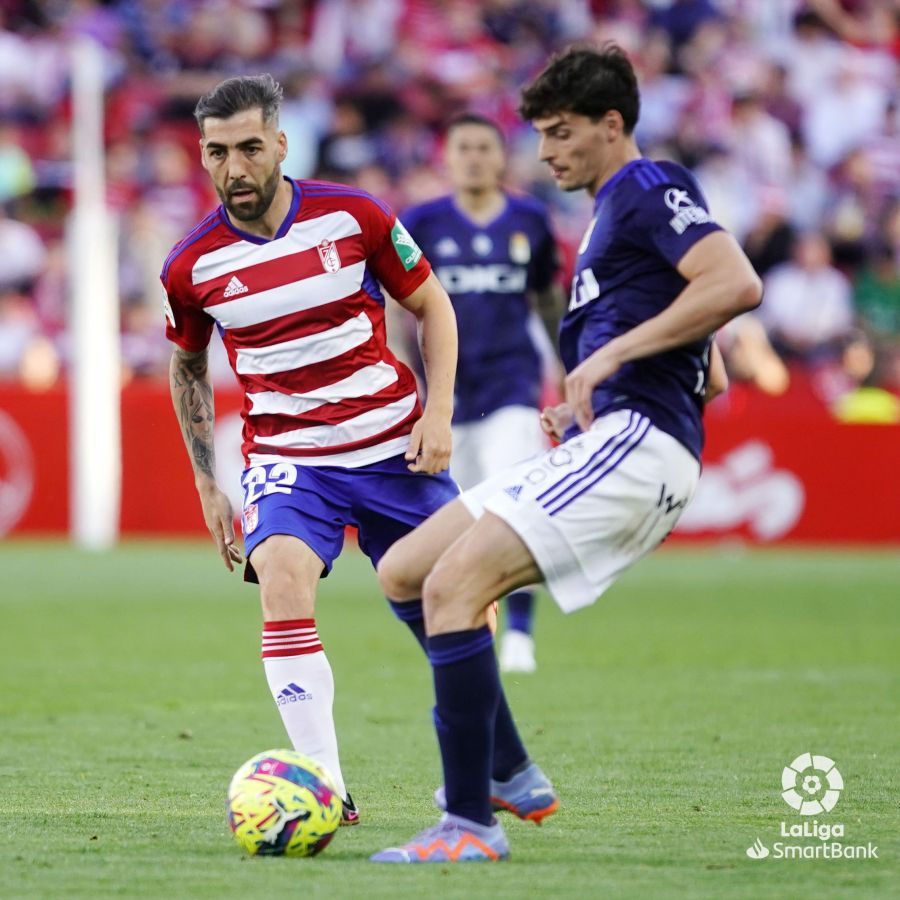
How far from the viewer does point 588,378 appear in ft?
16.1

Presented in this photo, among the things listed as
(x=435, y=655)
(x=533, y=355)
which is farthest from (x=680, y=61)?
(x=435, y=655)

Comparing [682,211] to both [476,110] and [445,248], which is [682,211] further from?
[476,110]

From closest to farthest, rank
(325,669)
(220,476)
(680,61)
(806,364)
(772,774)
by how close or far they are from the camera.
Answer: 1. (325,669)
2. (772,774)
3. (220,476)
4. (806,364)
5. (680,61)

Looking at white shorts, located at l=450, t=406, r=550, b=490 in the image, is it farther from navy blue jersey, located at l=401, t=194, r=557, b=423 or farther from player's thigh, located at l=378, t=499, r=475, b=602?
player's thigh, located at l=378, t=499, r=475, b=602

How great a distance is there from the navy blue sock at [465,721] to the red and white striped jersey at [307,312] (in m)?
1.21

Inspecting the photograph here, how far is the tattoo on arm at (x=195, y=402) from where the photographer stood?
623cm

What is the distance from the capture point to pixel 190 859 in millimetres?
4977

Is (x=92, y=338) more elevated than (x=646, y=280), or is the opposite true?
(x=92, y=338)

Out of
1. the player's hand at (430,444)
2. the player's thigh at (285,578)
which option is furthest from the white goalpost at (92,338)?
the player's thigh at (285,578)

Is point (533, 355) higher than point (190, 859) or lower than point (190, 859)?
higher

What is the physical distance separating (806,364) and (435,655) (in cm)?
1464

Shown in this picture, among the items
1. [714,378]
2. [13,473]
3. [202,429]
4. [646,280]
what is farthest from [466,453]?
[13,473]

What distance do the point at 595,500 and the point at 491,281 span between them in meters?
5.12

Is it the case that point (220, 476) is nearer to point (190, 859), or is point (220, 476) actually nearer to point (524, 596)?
point (524, 596)
